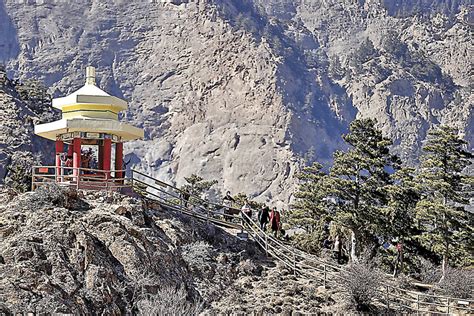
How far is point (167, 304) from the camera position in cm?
2688

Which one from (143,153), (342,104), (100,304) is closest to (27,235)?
(100,304)

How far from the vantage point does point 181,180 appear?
488 feet

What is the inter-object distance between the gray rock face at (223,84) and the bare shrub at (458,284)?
4059 inches

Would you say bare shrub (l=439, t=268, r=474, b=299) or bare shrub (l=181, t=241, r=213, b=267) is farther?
bare shrub (l=439, t=268, r=474, b=299)

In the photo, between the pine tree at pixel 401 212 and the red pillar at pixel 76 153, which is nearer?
the red pillar at pixel 76 153

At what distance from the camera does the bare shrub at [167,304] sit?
25611 millimetres

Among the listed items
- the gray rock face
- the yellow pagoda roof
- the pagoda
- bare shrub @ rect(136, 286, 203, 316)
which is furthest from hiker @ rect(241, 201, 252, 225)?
the gray rock face

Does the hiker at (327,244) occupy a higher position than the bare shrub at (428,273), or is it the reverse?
the hiker at (327,244)

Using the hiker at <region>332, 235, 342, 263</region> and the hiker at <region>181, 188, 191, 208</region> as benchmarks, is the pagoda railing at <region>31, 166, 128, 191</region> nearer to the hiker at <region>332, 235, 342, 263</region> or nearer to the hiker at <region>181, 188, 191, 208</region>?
the hiker at <region>181, 188, 191, 208</region>

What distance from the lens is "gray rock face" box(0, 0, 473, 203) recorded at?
149625 mm

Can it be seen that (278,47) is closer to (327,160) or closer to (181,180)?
(327,160)

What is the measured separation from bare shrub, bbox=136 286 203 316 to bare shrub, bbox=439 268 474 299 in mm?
11575

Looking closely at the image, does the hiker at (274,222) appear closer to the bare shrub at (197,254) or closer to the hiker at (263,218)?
the hiker at (263,218)

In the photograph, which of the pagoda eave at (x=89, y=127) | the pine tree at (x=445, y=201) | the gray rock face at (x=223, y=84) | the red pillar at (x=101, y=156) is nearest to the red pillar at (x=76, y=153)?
the pagoda eave at (x=89, y=127)
